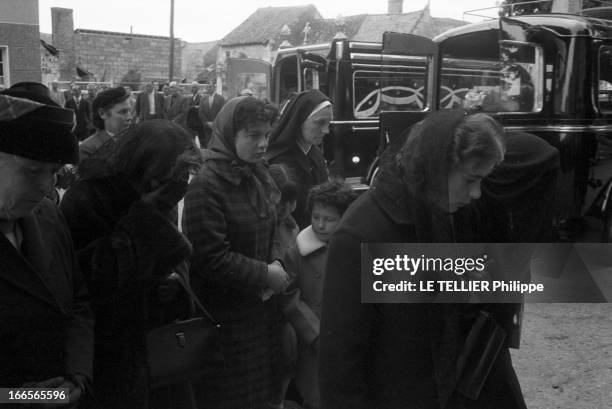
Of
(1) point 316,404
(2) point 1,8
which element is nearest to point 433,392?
(1) point 316,404

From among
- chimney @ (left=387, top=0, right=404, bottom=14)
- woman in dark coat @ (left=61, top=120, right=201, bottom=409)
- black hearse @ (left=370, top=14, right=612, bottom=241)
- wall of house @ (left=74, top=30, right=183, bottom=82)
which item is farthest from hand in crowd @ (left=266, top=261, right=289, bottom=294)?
chimney @ (left=387, top=0, right=404, bottom=14)

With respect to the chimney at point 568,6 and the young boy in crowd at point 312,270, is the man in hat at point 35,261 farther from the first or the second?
the chimney at point 568,6

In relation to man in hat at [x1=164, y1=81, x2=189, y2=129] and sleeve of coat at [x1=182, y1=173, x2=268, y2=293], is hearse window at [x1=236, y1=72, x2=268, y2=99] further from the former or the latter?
sleeve of coat at [x1=182, y1=173, x2=268, y2=293]

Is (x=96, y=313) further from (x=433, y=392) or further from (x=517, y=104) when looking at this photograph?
(x=517, y=104)

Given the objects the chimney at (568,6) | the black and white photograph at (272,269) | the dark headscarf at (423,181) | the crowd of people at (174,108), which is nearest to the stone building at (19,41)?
the crowd of people at (174,108)

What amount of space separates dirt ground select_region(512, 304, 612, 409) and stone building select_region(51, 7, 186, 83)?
22815 mm

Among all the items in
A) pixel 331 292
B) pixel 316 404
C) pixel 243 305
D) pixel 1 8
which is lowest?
pixel 316 404

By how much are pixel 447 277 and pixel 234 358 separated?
36.6 inches

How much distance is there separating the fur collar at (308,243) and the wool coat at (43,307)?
966mm

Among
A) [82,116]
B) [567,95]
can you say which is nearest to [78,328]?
[567,95]

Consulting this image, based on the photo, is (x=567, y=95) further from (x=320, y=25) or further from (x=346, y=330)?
(x=320, y=25)

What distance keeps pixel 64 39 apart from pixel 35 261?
27.8 meters

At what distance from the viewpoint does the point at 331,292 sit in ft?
4.93

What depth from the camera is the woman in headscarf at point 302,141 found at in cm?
304
